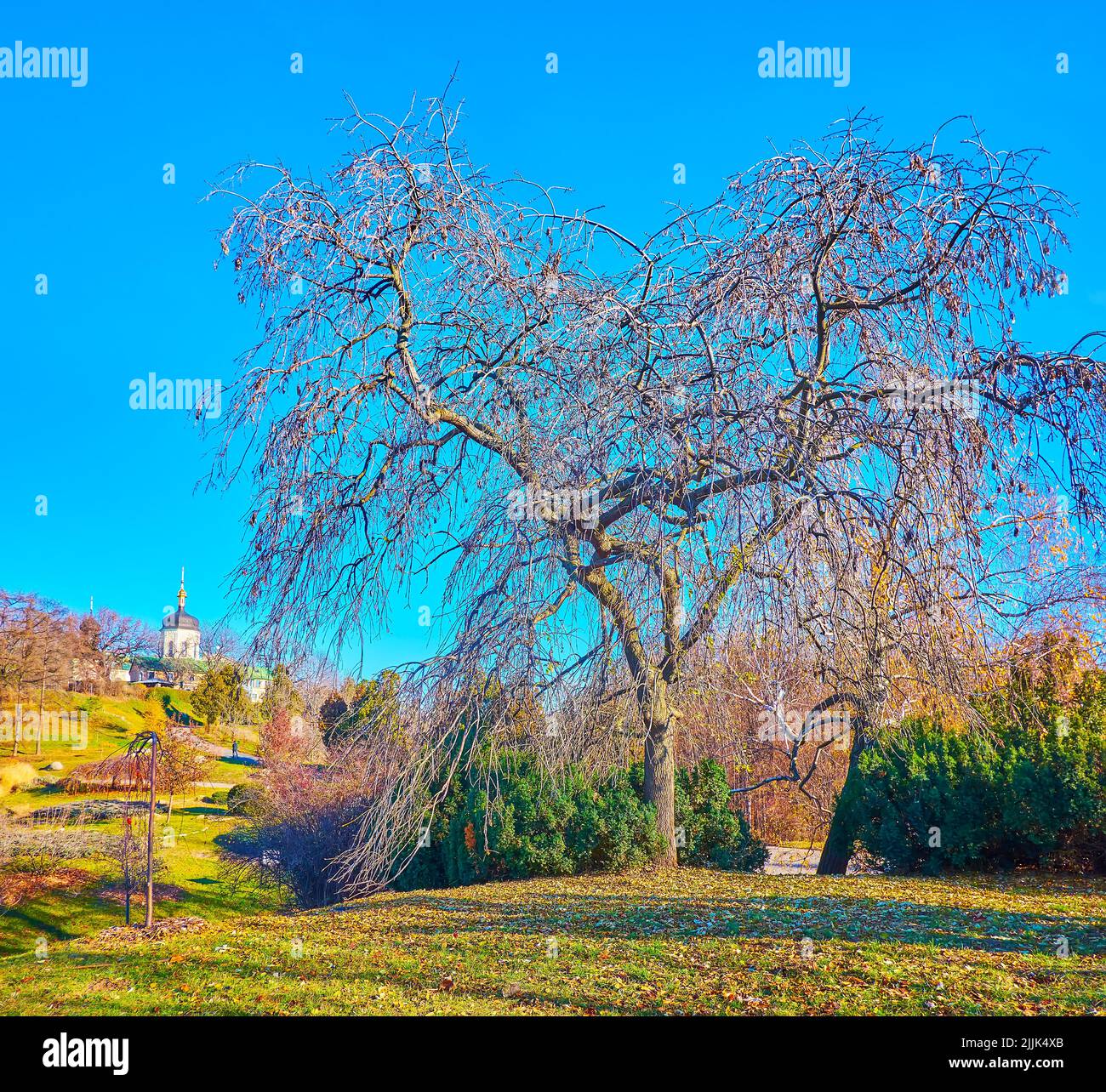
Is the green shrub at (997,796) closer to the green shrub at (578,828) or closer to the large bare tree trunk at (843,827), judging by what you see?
the large bare tree trunk at (843,827)

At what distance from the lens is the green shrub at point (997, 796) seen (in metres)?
8.88

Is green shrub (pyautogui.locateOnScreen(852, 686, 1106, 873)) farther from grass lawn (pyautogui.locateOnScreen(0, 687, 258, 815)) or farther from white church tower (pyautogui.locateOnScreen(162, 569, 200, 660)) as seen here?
Result: white church tower (pyautogui.locateOnScreen(162, 569, 200, 660))

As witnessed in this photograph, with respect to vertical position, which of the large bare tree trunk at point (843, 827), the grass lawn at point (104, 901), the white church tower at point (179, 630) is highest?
the white church tower at point (179, 630)

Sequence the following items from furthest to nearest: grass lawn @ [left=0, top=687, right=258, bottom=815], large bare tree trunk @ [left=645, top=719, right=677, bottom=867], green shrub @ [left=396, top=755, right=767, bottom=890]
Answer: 1. grass lawn @ [left=0, top=687, right=258, bottom=815]
2. green shrub @ [left=396, top=755, right=767, bottom=890]
3. large bare tree trunk @ [left=645, top=719, right=677, bottom=867]

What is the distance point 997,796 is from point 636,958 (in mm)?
5741

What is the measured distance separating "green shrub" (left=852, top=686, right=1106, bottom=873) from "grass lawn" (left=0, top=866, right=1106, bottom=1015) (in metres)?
0.85

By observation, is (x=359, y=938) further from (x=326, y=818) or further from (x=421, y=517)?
(x=326, y=818)

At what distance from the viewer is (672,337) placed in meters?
6.28

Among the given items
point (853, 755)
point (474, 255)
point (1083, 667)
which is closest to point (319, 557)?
point (474, 255)

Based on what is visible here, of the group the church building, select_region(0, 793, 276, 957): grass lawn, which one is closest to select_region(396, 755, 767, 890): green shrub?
select_region(0, 793, 276, 957): grass lawn

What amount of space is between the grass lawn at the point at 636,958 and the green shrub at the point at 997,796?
85cm

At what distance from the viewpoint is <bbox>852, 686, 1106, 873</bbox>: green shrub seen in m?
8.88

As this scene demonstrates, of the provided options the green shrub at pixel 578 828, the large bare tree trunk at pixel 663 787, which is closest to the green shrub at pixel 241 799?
the green shrub at pixel 578 828
